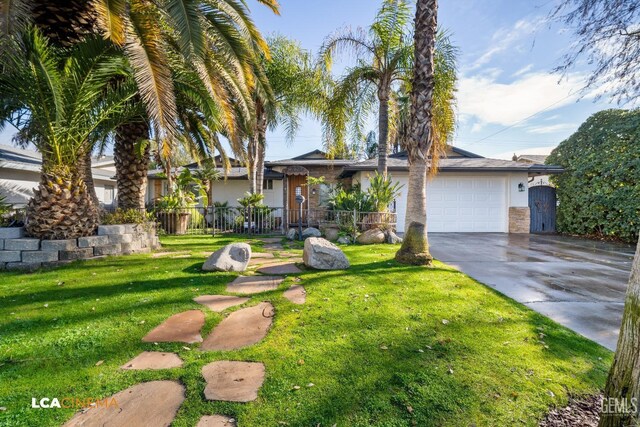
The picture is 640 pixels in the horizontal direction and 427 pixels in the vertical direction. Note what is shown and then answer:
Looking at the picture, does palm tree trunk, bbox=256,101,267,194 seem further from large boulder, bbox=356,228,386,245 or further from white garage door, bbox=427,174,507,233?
white garage door, bbox=427,174,507,233

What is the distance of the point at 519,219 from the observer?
1282 cm

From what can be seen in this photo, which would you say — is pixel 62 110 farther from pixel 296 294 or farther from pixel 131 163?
pixel 296 294

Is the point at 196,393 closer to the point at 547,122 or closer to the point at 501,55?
the point at 501,55

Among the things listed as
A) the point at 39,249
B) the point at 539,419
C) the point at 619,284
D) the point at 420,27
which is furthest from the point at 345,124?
the point at 539,419

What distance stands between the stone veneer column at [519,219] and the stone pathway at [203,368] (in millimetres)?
12457

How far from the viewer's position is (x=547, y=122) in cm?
1712

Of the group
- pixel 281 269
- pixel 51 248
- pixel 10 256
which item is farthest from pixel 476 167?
pixel 10 256

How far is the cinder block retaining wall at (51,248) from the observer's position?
521 cm

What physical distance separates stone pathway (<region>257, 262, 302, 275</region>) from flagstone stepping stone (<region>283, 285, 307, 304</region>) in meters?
0.85

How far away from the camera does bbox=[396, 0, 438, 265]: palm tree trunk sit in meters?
5.48

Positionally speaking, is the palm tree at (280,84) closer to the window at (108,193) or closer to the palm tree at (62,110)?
the palm tree at (62,110)

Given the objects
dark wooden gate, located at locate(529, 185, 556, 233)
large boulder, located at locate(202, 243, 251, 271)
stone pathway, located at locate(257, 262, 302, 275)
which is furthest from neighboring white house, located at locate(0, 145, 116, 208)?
dark wooden gate, located at locate(529, 185, 556, 233)

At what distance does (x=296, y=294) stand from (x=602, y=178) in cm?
1348

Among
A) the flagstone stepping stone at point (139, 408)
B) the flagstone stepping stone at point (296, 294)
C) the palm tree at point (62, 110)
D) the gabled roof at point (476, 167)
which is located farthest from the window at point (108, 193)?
the flagstone stepping stone at point (139, 408)
